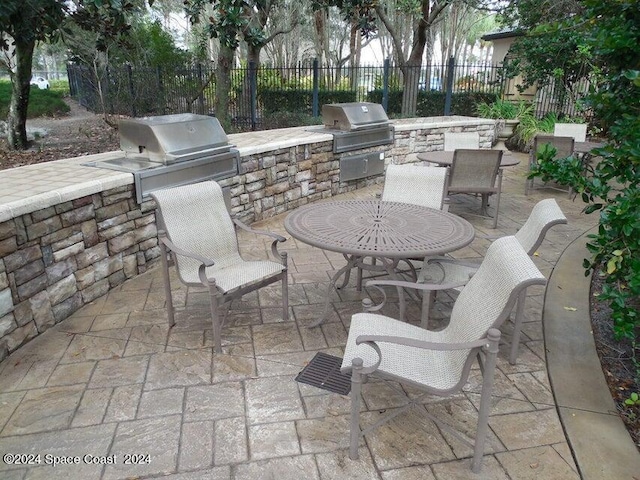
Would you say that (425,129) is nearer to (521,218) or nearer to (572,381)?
(521,218)

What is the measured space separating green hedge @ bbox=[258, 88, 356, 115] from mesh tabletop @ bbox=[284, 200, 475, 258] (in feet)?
25.6

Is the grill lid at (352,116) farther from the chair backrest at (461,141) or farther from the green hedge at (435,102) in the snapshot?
the green hedge at (435,102)

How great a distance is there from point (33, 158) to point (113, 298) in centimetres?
509

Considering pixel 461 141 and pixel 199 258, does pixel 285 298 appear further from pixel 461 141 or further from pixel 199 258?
pixel 461 141

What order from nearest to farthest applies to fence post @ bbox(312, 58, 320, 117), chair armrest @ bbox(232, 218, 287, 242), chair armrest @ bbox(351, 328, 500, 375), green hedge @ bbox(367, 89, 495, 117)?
chair armrest @ bbox(351, 328, 500, 375) < chair armrest @ bbox(232, 218, 287, 242) < fence post @ bbox(312, 58, 320, 117) < green hedge @ bbox(367, 89, 495, 117)

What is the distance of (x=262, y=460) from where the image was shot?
208 cm

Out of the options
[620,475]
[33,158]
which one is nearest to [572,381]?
[620,475]

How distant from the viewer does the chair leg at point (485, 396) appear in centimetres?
186

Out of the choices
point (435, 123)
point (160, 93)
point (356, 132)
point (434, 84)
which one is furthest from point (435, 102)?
point (160, 93)

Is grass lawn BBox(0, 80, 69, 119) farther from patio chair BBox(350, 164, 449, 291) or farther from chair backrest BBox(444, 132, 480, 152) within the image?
patio chair BBox(350, 164, 449, 291)

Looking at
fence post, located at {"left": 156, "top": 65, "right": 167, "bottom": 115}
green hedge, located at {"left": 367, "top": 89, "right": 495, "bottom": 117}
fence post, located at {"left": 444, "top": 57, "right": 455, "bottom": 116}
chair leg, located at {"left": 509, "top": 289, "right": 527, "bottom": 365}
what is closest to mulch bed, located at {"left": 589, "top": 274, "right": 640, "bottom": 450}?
chair leg, located at {"left": 509, "top": 289, "right": 527, "bottom": 365}

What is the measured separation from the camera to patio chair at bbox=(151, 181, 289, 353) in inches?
117

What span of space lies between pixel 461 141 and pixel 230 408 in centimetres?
523

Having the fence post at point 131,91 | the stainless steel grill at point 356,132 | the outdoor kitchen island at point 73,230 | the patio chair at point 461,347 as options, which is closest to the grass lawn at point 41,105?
the fence post at point 131,91
